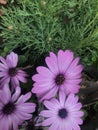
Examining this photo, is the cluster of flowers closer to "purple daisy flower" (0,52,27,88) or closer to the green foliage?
"purple daisy flower" (0,52,27,88)

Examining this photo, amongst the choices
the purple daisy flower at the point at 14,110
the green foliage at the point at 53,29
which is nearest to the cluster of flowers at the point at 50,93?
the purple daisy flower at the point at 14,110

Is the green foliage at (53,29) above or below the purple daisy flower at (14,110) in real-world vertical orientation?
above

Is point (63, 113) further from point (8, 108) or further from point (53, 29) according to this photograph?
point (53, 29)

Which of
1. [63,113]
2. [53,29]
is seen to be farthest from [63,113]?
[53,29]

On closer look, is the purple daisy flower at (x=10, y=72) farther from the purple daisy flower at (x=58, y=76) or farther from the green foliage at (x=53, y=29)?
the green foliage at (x=53, y=29)

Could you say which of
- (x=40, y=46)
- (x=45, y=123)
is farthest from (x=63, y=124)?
(x=40, y=46)

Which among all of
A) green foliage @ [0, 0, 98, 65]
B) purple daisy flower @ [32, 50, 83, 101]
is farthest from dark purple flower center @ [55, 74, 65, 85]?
green foliage @ [0, 0, 98, 65]

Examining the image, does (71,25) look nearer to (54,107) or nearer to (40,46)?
(40,46)
